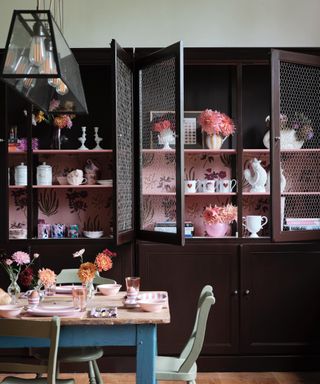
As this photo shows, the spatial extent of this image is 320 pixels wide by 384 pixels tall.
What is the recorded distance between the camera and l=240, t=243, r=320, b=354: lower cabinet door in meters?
4.25

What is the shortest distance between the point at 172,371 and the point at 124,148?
5.38ft

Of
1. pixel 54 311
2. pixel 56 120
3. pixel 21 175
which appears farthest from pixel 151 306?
pixel 56 120

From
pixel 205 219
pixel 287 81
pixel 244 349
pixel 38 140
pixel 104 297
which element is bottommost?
pixel 244 349

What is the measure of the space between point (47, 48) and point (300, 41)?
263 cm

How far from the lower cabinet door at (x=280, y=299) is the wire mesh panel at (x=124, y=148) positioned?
900mm

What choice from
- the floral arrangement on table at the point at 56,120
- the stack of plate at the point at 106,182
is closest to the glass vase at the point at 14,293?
the stack of plate at the point at 106,182

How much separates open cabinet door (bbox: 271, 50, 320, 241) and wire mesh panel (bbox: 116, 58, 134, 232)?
38.7 inches

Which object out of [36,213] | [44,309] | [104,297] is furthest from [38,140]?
[44,309]

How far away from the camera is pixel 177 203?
12.5 feet

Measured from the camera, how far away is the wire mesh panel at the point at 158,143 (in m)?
3.98

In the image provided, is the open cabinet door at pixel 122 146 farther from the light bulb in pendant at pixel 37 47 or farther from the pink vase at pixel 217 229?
the light bulb in pendant at pixel 37 47

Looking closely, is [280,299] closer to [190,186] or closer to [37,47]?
[190,186]

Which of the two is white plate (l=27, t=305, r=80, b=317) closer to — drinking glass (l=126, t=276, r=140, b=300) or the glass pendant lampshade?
drinking glass (l=126, t=276, r=140, b=300)

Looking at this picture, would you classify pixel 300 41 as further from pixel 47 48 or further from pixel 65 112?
pixel 47 48
